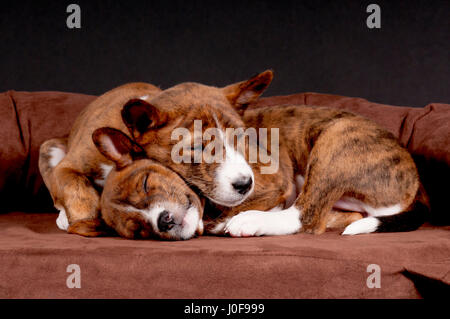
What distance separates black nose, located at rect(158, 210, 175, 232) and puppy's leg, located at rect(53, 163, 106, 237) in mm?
391

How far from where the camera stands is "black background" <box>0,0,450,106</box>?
16.6 feet

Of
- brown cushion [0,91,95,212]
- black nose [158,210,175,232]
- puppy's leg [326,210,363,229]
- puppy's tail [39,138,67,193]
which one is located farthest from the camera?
brown cushion [0,91,95,212]

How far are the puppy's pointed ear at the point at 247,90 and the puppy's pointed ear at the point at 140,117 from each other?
1.82ft

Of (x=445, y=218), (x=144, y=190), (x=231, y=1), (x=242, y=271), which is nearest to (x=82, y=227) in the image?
(x=144, y=190)

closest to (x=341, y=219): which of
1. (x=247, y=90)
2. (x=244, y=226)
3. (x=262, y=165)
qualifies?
(x=262, y=165)

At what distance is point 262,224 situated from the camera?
8.97 feet

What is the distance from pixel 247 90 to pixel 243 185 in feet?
2.65

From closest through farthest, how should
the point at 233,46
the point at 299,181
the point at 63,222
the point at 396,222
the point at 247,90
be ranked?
the point at 396,222 → the point at 63,222 → the point at 247,90 → the point at 299,181 → the point at 233,46

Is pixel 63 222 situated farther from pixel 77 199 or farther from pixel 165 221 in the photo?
pixel 165 221

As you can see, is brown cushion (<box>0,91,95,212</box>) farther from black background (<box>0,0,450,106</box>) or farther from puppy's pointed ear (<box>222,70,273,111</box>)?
puppy's pointed ear (<box>222,70,273,111</box>)

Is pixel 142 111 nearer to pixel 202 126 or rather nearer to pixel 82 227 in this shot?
pixel 202 126

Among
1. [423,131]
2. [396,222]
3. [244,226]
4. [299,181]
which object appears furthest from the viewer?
[423,131]

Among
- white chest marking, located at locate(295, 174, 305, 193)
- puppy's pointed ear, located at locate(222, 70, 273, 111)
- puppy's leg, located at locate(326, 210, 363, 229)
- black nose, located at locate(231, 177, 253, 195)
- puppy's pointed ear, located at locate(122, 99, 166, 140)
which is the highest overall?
puppy's pointed ear, located at locate(222, 70, 273, 111)

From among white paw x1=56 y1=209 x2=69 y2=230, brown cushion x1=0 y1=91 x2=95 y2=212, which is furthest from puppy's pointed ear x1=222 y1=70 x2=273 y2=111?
brown cushion x1=0 y1=91 x2=95 y2=212
